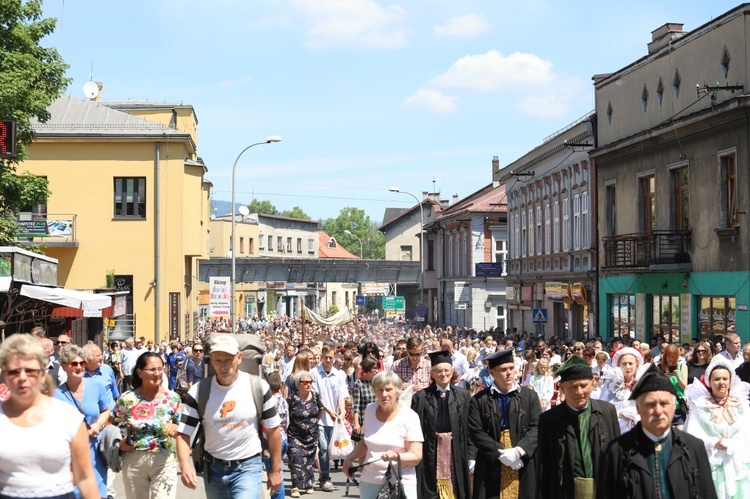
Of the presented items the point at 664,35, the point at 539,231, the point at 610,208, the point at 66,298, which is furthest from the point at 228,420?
the point at 539,231

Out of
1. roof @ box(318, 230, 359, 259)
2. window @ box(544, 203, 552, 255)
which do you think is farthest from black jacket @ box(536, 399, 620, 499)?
roof @ box(318, 230, 359, 259)

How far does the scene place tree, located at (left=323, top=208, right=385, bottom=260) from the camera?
7574 inches

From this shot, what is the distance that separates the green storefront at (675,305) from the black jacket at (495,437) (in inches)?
754

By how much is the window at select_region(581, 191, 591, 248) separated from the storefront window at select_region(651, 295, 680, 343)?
667cm

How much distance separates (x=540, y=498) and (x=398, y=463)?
1138mm

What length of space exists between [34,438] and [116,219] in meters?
40.3

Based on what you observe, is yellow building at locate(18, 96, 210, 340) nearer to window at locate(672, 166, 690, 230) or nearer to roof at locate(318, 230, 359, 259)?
window at locate(672, 166, 690, 230)

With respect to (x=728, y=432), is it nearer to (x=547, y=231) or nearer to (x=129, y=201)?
(x=547, y=231)

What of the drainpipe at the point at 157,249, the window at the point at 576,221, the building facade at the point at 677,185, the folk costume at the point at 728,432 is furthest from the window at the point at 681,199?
the folk costume at the point at 728,432

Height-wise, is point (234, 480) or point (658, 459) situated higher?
point (658, 459)

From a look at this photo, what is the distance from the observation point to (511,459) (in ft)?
28.9

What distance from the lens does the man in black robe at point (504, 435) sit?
8.90 m

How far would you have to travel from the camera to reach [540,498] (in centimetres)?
775

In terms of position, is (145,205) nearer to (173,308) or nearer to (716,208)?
(173,308)
